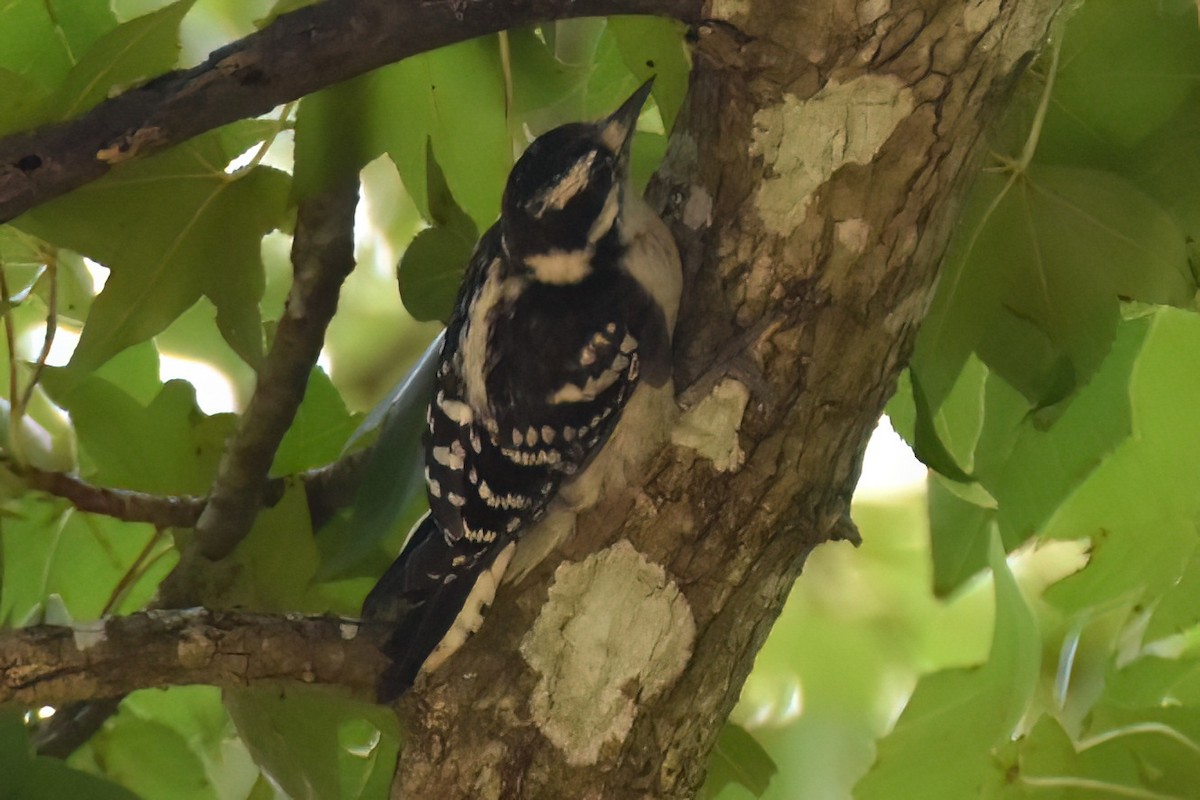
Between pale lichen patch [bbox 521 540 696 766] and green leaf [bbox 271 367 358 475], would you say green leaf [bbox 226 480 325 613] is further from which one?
pale lichen patch [bbox 521 540 696 766]

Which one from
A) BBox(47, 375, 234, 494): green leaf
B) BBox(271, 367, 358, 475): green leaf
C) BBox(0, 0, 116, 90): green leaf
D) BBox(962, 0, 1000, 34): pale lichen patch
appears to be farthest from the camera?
BBox(271, 367, 358, 475): green leaf

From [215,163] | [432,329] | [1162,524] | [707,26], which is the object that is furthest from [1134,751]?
[432,329]

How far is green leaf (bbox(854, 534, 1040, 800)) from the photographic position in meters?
1.09

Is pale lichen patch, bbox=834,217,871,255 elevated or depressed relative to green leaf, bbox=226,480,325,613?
elevated

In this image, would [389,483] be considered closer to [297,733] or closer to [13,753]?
[297,733]

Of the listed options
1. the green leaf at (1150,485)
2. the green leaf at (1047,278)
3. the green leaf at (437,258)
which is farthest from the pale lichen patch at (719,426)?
the green leaf at (1150,485)

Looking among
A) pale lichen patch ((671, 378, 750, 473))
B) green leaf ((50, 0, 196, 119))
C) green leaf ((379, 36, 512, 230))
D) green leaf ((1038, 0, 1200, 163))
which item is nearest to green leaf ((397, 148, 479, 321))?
green leaf ((379, 36, 512, 230))

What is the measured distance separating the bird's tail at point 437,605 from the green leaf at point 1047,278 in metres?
0.45

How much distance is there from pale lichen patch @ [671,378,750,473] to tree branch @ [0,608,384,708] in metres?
0.33

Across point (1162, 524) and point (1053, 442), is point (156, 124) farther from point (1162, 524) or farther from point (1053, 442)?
point (1162, 524)

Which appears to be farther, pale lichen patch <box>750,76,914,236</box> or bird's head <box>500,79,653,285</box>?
bird's head <box>500,79,653,285</box>

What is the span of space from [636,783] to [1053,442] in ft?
1.82

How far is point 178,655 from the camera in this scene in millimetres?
878

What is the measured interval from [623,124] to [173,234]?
1.41ft
